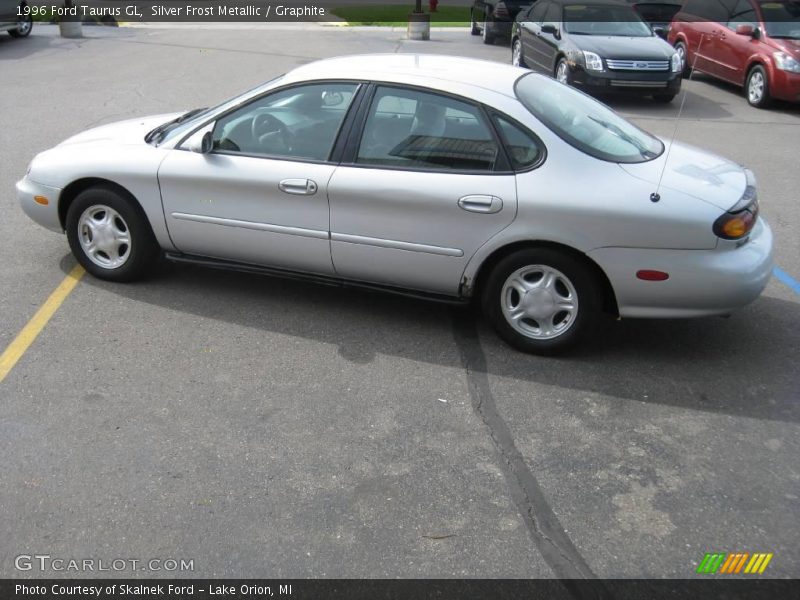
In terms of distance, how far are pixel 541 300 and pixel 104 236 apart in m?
2.95

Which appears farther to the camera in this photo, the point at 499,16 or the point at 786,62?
the point at 499,16

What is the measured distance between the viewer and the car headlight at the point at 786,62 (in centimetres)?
1211

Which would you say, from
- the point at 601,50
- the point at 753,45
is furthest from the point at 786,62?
the point at 601,50

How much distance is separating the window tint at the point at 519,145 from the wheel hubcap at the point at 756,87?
31.5 ft

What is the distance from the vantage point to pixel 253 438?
13.0 feet

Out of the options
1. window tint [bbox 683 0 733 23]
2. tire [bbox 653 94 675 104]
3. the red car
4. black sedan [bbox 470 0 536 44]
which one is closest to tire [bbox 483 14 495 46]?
black sedan [bbox 470 0 536 44]

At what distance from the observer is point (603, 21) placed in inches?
537

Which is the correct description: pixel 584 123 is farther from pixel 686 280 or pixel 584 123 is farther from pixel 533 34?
pixel 533 34

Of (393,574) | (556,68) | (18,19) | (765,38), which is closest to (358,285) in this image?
(393,574)

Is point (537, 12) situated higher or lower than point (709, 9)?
lower

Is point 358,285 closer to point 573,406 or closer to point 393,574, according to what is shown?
point 573,406

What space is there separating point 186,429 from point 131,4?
94.5ft

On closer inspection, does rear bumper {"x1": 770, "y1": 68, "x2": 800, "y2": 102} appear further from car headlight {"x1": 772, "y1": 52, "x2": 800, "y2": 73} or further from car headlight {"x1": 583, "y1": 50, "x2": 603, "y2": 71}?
car headlight {"x1": 583, "y1": 50, "x2": 603, "y2": 71}
